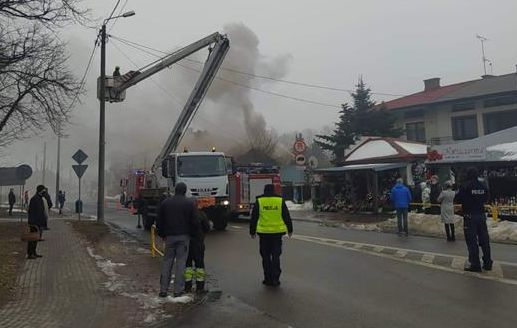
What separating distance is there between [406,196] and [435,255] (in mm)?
5053

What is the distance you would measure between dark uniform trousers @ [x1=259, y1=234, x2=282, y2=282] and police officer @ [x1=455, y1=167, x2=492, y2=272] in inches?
133

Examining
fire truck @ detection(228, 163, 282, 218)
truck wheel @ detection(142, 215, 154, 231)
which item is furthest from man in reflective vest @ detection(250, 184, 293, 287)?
truck wheel @ detection(142, 215, 154, 231)

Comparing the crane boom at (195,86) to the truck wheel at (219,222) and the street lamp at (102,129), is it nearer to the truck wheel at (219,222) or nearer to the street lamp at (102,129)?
the street lamp at (102,129)

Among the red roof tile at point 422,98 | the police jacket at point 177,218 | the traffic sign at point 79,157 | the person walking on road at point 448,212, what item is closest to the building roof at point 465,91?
the red roof tile at point 422,98

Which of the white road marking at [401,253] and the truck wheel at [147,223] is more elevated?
the truck wheel at [147,223]

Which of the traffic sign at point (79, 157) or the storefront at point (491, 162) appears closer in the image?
the storefront at point (491, 162)

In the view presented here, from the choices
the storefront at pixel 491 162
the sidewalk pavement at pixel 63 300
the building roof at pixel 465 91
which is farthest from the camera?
the building roof at pixel 465 91

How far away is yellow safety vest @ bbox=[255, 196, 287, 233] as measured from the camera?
28.7ft

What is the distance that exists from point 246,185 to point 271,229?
13301 millimetres

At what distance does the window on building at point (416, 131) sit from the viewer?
142ft

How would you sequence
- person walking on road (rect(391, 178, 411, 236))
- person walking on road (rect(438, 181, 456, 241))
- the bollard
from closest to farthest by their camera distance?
person walking on road (rect(438, 181, 456, 241)) < person walking on road (rect(391, 178, 411, 236)) < the bollard

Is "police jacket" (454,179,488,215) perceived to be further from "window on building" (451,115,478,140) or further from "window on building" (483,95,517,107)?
"window on building" (451,115,478,140)

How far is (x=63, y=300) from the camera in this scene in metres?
7.61

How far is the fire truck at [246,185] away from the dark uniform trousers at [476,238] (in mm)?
12272
